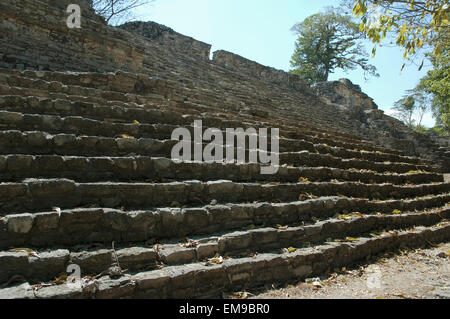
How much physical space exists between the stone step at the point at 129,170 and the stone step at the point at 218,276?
103 centimetres

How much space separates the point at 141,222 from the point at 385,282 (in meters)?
2.63

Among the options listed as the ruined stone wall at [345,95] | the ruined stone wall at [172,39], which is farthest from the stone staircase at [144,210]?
the ruined stone wall at [345,95]

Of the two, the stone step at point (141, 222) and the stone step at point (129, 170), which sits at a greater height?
the stone step at point (129, 170)

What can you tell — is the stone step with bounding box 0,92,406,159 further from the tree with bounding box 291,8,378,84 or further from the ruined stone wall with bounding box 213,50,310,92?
the tree with bounding box 291,8,378,84

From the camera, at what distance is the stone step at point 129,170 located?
8.29 ft

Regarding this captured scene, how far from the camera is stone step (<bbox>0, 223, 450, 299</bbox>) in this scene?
1.94 metres

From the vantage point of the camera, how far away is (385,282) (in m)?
3.17

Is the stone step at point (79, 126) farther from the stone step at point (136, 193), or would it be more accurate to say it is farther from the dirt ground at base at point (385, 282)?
the dirt ground at base at point (385, 282)

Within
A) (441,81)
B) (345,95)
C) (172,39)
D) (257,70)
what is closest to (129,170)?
(172,39)

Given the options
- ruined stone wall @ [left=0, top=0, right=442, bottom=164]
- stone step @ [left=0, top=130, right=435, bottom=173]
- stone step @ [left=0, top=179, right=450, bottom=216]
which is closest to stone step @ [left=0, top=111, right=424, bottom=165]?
stone step @ [left=0, top=130, right=435, bottom=173]

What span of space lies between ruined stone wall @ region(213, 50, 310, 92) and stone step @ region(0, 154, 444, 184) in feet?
25.9
